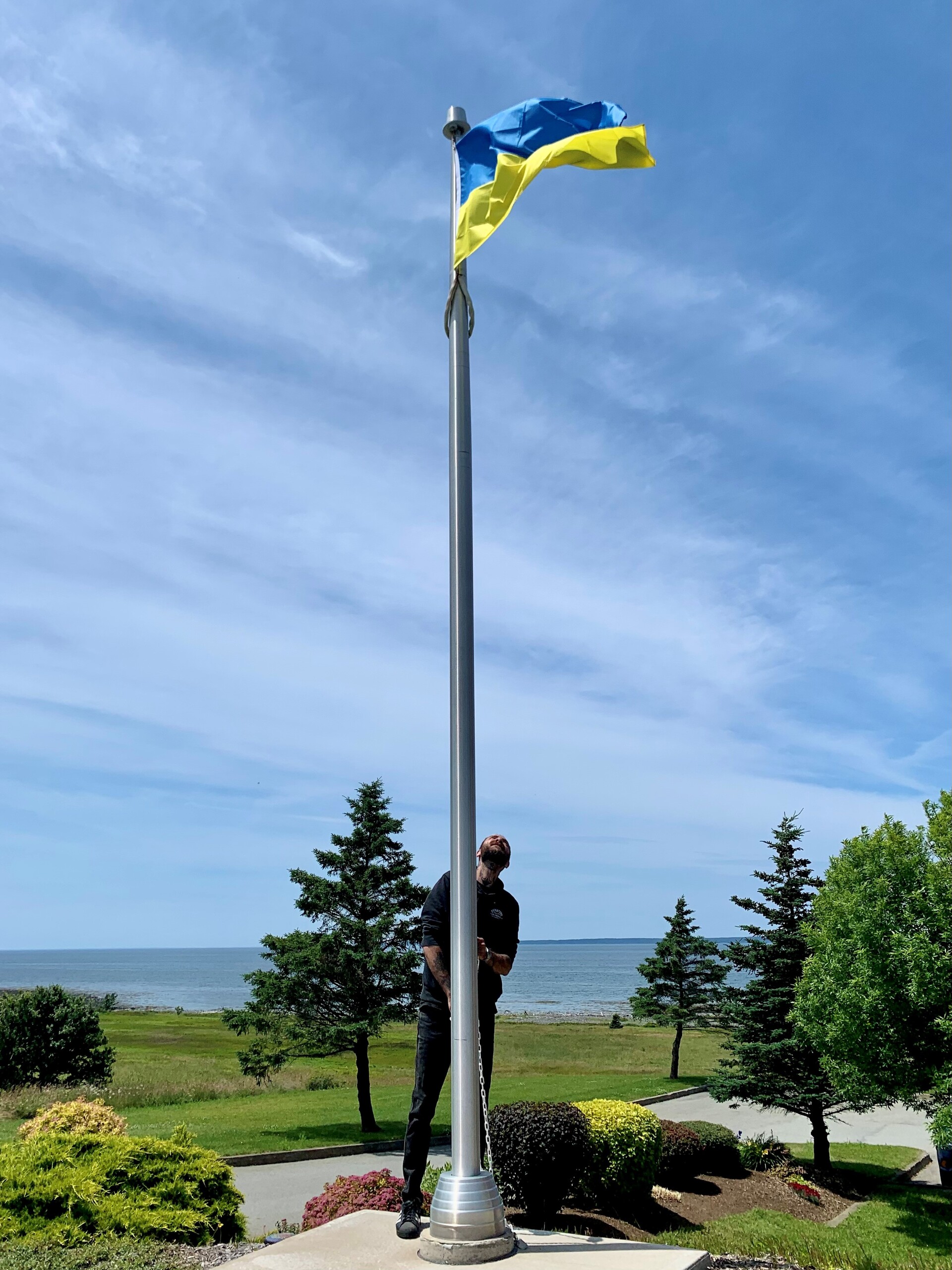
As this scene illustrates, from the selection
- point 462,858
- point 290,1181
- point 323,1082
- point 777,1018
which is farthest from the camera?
point 323,1082

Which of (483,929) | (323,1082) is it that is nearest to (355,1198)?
(483,929)

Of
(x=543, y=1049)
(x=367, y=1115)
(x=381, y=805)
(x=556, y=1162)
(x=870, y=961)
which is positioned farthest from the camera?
(x=543, y=1049)

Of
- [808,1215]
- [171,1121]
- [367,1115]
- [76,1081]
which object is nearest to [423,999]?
[808,1215]

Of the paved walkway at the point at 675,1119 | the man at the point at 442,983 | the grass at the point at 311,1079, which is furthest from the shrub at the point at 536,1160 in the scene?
the grass at the point at 311,1079

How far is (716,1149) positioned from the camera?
14.0 metres

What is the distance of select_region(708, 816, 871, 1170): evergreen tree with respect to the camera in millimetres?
19094

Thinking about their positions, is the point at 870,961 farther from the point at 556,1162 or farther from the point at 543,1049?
the point at 543,1049

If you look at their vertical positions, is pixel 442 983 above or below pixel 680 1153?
above

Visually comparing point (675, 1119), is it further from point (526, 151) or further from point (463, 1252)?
point (526, 151)

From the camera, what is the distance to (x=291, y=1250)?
497 cm

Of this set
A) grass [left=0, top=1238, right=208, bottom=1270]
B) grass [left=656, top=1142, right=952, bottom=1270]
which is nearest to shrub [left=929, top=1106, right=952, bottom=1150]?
grass [left=656, top=1142, right=952, bottom=1270]

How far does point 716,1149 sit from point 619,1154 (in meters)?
5.21

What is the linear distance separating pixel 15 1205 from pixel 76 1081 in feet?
77.1

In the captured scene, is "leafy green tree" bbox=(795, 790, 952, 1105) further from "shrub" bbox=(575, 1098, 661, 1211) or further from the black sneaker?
the black sneaker
